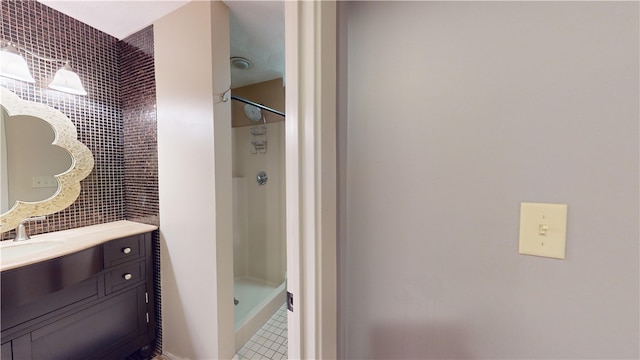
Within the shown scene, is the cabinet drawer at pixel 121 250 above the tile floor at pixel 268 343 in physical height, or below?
above

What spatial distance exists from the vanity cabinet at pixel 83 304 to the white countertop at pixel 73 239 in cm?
3

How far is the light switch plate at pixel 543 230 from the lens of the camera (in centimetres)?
50

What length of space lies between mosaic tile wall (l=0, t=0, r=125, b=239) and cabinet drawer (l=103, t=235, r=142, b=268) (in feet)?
1.57

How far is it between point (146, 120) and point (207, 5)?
33.8 inches

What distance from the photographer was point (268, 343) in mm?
1716

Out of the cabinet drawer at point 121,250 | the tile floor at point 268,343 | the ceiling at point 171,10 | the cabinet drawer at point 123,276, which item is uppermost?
the ceiling at point 171,10

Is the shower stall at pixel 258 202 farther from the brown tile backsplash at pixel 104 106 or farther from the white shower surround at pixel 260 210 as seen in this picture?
the brown tile backsplash at pixel 104 106

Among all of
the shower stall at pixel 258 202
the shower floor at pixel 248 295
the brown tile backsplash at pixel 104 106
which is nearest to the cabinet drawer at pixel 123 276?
the brown tile backsplash at pixel 104 106

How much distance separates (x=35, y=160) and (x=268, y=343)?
1.88 meters

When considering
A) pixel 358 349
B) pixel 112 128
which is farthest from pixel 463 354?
pixel 112 128

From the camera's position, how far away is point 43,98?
55.6 inches

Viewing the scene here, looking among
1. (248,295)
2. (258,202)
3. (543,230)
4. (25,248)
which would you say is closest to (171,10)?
(25,248)

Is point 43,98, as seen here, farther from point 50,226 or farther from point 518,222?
point 518,222

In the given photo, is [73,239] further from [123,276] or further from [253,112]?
[253,112]
